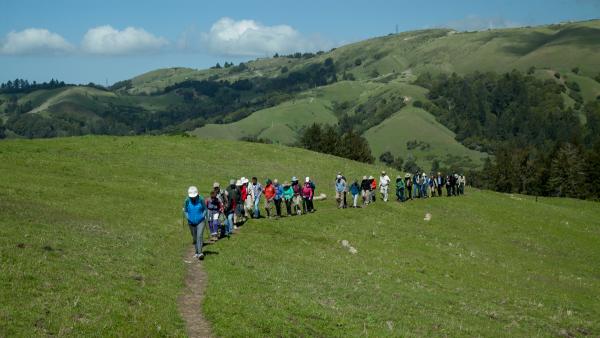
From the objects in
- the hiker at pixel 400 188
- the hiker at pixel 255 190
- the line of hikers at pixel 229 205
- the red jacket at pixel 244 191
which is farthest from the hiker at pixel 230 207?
the hiker at pixel 400 188

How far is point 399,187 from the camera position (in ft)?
186

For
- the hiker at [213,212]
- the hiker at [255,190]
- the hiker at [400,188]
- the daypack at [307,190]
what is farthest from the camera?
the hiker at [400,188]

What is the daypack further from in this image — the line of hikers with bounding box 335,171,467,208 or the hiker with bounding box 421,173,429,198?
the hiker with bounding box 421,173,429,198

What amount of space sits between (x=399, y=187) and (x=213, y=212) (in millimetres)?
29134

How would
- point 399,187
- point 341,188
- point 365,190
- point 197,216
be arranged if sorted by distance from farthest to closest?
point 399,187, point 365,190, point 341,188, point 197,216

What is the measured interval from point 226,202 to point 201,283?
11.8 meters

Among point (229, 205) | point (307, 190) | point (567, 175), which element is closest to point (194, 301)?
point (229, 205)

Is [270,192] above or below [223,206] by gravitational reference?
below

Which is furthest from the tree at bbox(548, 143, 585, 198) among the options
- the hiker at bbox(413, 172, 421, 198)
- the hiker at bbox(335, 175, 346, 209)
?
the hiker at bbox(335, 175, 346, 209)

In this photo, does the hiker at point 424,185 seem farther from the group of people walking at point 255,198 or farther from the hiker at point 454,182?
the hiker at point 454,182

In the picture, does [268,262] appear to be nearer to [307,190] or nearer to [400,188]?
[307,190]

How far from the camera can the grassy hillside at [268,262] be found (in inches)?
682

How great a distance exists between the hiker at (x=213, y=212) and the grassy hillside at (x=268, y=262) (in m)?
1.56

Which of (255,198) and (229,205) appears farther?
(255,198)
